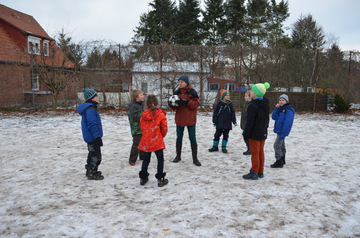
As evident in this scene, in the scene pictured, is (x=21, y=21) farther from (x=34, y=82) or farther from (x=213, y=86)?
(x=213, y=86)

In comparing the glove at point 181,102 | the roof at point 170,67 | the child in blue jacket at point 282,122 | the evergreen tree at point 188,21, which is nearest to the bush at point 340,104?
the roof at point 170,67

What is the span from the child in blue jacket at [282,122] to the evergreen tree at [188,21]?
1031 inches

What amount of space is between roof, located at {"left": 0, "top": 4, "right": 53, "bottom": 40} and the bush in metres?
23.5

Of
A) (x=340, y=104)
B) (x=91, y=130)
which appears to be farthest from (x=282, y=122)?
(x=340, y=104)

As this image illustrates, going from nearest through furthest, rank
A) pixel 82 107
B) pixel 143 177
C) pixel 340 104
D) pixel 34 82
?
pixel 143 177 → pixel 82 107 → pixel 340 104 → pixel 34 82

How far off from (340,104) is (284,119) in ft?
38.6

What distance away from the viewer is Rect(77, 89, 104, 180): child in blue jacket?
4.31 meters

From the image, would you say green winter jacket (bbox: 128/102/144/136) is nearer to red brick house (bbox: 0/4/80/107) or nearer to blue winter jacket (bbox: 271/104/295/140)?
blue winter jacket (bbox: 271/104/295/140)

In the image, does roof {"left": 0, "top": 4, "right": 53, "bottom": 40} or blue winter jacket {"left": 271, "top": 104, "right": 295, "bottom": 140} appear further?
roof {"left": 0, "top": 4, "right": 53, "bottom": 40}

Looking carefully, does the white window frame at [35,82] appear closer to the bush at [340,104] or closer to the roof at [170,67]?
the roof at [170,67]

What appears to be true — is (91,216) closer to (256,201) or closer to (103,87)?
(256,201)

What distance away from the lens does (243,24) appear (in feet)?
98.8

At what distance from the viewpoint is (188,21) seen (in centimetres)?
3036

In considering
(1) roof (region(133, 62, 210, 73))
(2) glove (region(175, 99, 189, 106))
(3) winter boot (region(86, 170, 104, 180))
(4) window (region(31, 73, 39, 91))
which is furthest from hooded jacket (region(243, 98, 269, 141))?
(4) window (region(31, 73, 39, 91))
